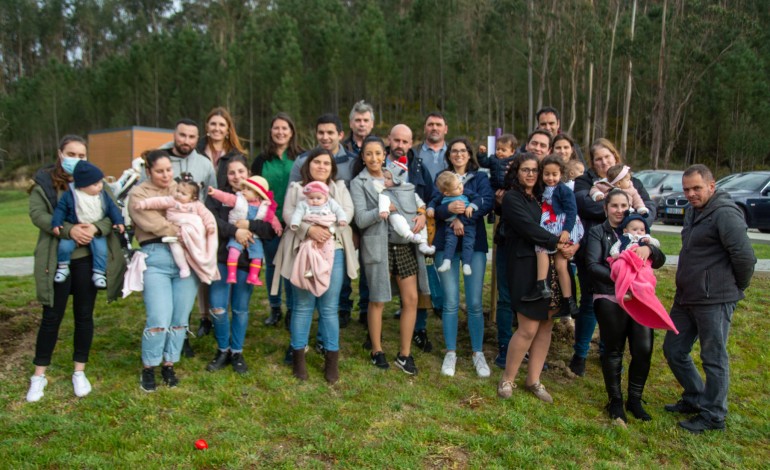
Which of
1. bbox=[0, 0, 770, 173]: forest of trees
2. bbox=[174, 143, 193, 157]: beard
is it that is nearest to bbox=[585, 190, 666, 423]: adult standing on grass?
bbox=[174, 143, 193, 157]: beard

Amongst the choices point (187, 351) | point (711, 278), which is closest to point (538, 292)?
point (711, 278)

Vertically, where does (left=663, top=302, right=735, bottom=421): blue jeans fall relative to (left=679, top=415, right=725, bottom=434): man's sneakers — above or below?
above

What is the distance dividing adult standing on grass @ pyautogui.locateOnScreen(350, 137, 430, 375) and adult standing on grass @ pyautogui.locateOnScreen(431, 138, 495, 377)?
0.25 m

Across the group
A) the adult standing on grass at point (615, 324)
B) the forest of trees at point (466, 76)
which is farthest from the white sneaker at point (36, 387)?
the forest of trees at point (466, 76)

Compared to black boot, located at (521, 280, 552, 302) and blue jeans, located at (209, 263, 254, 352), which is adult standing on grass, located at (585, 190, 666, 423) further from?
blue jeans, located at (209, 263, 254, 352)

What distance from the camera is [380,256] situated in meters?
4.46

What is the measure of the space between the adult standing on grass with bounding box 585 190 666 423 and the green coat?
11.9 feet

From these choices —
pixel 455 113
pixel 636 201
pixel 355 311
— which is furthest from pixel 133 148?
pixel 636 201

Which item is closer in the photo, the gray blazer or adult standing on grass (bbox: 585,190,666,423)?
adult standing on grass (bbox: 585,190,666,423)

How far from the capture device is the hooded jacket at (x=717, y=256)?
3770mm

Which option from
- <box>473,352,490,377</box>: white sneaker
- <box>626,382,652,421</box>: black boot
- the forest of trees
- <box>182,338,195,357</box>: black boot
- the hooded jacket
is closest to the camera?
the hooded jacket

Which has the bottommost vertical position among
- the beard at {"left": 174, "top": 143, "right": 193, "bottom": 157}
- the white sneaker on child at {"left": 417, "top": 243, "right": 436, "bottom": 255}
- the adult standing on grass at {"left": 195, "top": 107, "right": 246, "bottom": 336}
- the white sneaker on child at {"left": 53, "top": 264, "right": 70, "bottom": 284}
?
the white sneaker on child at {"left": 53, "top": 264, "right": 70, "bottom": 284}

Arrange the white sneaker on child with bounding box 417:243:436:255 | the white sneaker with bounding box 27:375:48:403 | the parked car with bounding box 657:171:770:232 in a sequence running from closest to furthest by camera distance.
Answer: the white sneaker with bounding box 27:375:48:403, the white sneaker on child with bounding box 417:243:436:255, the parked car with bounding box 657:171:770:232

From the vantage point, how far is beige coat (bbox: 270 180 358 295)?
4.31 meters
